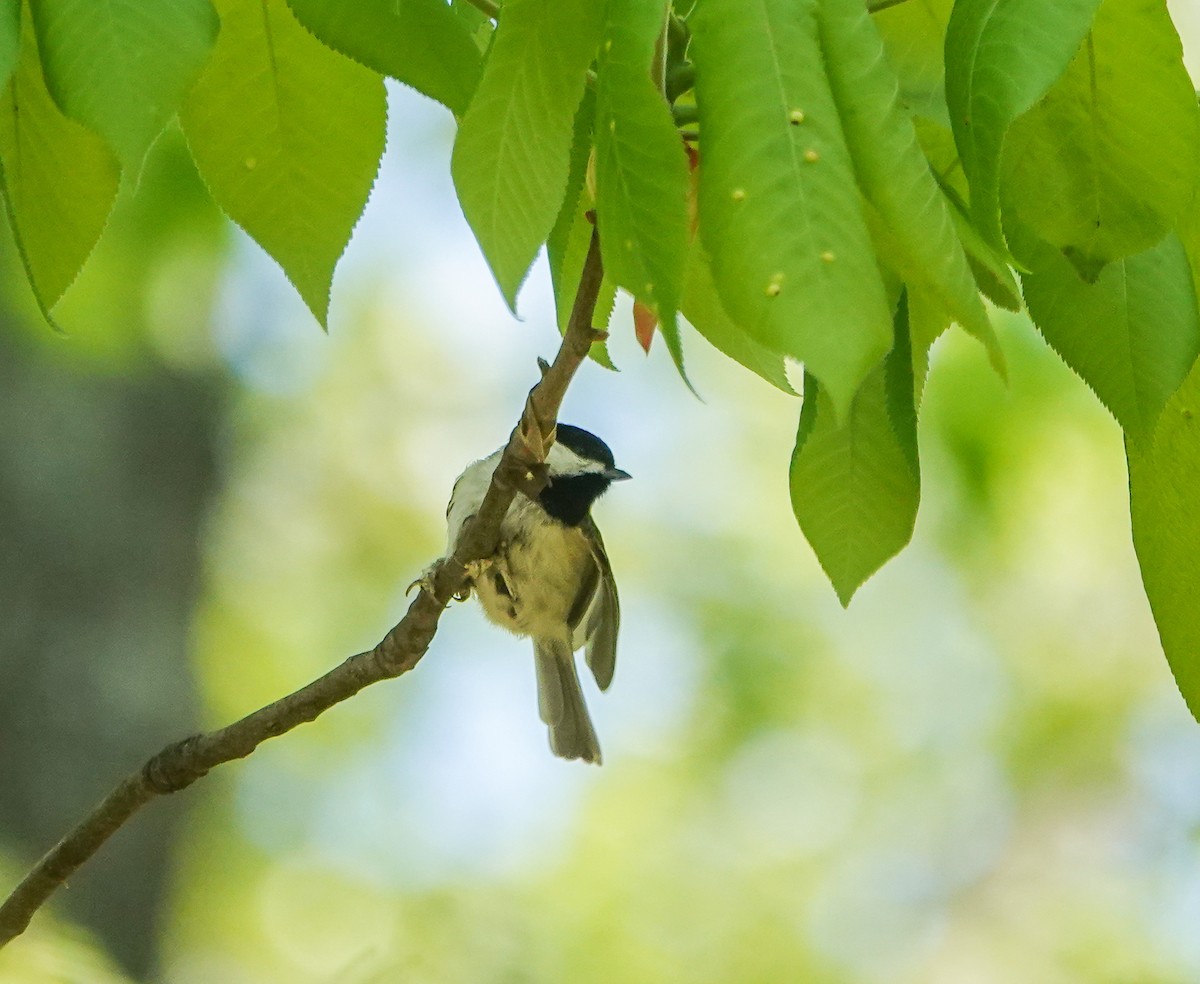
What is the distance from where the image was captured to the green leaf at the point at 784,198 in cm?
92

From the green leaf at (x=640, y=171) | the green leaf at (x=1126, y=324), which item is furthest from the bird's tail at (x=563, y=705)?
the green leaf at (x=640, y=171)

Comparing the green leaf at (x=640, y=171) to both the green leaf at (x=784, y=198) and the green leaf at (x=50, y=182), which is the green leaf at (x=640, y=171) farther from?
the green leaf at (x=50, y=182)

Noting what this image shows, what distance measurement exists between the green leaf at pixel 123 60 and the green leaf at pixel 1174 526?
898 mm

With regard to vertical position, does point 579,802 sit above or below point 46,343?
below

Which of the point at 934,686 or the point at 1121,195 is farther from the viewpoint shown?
the point at 934,686

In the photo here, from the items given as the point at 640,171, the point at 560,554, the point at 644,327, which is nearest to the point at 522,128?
the point at 640,171

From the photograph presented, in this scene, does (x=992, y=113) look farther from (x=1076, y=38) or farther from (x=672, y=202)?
(x=672, y=202)

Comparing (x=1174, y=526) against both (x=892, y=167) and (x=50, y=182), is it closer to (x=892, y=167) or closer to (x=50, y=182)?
(x=892, y=167)

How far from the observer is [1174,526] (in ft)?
4.18

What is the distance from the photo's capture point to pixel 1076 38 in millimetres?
979

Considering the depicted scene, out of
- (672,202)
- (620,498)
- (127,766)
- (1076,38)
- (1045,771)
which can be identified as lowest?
(1045,771)

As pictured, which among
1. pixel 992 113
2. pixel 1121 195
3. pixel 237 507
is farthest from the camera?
pixel 237 507

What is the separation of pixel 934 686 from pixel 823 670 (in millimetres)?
799

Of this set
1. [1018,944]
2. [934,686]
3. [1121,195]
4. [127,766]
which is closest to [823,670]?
[934,686]
